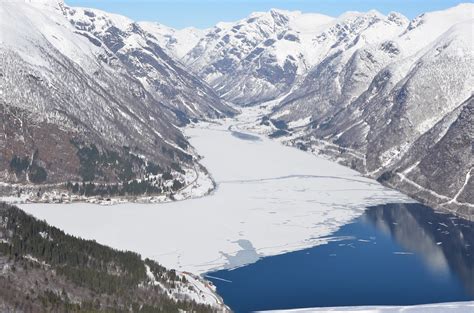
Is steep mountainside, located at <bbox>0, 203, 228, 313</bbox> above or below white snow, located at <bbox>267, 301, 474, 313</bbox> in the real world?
above

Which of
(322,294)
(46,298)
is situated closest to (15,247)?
(46,298)

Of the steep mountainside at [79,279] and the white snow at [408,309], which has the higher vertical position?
the steep mountainside at [79,279]

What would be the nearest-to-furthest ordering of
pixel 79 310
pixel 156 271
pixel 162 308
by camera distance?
pixel 79 310
pixel 162 308
pixel 156 271

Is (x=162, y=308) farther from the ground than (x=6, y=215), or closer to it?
closer to it

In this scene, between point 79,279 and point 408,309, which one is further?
point 408,309

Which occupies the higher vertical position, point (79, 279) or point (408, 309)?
point (79, 279)

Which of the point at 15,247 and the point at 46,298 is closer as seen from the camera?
the point at 46,298

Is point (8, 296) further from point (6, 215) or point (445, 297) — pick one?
point (445, 297)

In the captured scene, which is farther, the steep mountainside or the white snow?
the white snow
